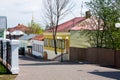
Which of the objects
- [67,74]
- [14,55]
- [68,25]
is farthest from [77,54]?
[14,55]

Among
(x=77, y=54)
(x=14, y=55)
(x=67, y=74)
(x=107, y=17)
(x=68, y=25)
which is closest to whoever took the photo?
(x=14, y=55)

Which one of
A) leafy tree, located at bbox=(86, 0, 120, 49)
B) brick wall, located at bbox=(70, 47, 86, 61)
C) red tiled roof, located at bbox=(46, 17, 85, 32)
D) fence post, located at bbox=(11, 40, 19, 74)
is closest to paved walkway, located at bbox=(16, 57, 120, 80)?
fence post, located at bbox=(11, 40, 19, 74)

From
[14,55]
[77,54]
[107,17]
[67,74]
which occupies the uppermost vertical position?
[107,17]

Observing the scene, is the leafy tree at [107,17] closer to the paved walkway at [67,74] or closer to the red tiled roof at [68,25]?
the paved walkway at [67,74]

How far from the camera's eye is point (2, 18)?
4250 cm

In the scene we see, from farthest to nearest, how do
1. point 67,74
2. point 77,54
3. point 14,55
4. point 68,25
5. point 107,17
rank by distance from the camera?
point 68,25 → point 77,54 → point 107,17 → point 67,74 → point 14,55

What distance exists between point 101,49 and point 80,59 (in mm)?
7963

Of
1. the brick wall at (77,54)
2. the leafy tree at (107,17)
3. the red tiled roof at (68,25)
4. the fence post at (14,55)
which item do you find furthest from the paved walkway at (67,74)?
the red tiled roof at (68,25)

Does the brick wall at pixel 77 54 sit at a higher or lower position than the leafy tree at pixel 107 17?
lower

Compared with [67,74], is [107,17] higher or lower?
higher

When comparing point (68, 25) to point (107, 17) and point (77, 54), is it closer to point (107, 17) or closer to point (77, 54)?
point (77, 54)

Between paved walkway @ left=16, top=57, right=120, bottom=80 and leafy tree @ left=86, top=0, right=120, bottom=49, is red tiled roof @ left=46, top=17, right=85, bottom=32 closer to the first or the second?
leafy tree @ left=86, top=0, right=120, bottom=49

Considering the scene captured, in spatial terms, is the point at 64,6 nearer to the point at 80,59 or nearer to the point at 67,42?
the point at 67,42

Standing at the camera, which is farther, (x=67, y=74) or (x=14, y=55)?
(x=67, y=74)
